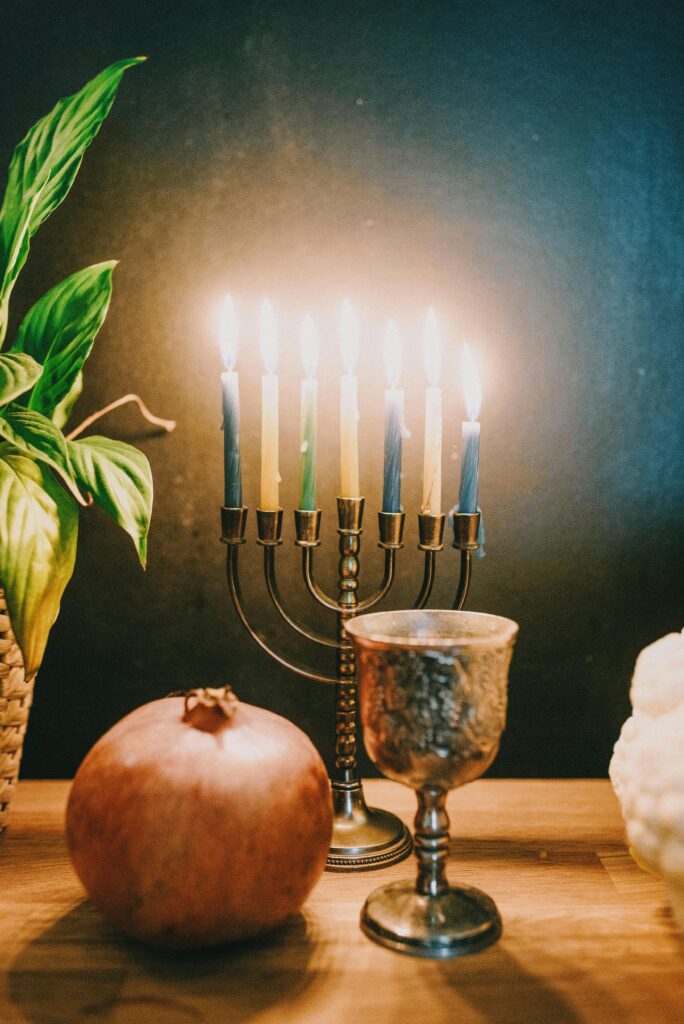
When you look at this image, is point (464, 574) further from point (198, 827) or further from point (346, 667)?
point (198, 827)

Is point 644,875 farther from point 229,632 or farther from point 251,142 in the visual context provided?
point 251,142

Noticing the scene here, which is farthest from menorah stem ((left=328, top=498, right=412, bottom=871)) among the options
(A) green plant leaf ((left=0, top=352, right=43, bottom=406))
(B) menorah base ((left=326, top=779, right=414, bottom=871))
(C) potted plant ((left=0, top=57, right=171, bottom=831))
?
(A) green plant leaf ((left=0, top=352, right=43, bottom=406))

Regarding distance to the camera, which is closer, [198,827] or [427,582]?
[198,827]

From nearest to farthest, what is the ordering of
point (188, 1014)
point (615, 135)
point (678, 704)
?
point (188, 1014) → point (678, 704) → point (615, 135)

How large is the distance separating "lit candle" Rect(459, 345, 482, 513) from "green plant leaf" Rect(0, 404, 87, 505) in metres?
0.36

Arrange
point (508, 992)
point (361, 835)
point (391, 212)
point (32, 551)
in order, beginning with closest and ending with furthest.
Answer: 1. point (508, 992)
2. point (32, 551)
3. point (361, 835)
4. point (391, 212)

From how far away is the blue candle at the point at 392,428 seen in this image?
82 centimetres

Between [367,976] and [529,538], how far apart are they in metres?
0.54

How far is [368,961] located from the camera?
2.05ft

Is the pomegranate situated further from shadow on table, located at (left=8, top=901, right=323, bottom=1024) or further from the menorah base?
the menorah base

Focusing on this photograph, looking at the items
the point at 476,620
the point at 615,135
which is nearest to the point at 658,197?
the point at 615,135

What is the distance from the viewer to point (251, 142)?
38.4 inches

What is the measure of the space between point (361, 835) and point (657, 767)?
0.31 meters

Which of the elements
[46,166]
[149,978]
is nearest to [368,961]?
[149,978]
